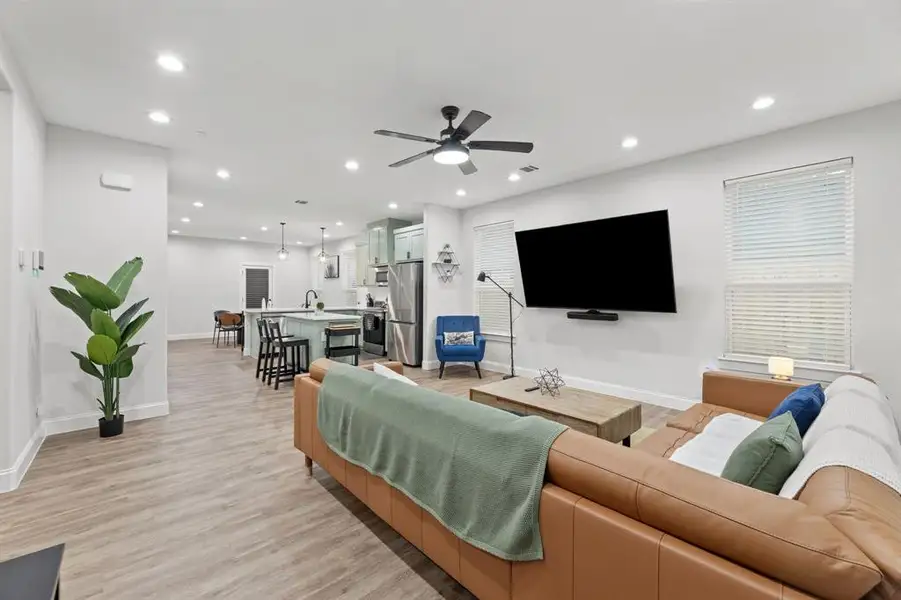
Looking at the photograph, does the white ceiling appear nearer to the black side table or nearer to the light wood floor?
the black side table

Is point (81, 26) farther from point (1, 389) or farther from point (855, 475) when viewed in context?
point (855, 475)

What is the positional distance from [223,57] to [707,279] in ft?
15.5

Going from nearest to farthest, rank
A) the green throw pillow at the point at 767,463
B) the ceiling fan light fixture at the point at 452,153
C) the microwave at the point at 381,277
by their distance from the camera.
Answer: the green throw pillow at the point at 767,463 < the ceiling fan light fixture at the point at 452,153 < the microwave at the point at 381,277

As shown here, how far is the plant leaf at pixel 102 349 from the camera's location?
10.9ft

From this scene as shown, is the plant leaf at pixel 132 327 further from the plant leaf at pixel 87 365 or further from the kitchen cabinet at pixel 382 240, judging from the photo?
the kitchen cabinet at pixel 382 240

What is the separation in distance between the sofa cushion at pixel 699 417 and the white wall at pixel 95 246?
4796 mm

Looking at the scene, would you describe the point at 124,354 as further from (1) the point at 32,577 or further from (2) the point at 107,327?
(1) the point at 32,577

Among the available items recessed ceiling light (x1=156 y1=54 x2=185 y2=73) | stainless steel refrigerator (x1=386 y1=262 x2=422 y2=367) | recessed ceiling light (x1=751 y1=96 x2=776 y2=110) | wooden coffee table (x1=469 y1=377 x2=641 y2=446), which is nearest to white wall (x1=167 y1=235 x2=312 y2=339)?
stainless steel refrigerator (x1=386 y1=262 x2=422 y2=367)

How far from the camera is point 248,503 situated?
2.54 m

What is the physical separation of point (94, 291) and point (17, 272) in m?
0.57

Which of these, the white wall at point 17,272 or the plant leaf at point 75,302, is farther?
the plant leaf at point 75,302

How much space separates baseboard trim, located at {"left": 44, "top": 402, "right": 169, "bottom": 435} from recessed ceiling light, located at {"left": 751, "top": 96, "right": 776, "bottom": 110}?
618 cm

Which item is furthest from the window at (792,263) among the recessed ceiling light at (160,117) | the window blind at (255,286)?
the window blind at (255,286)

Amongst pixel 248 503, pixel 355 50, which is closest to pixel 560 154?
pixel 355 50
